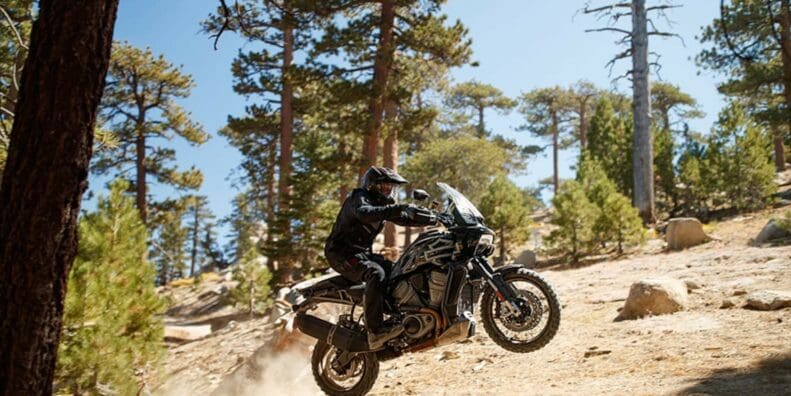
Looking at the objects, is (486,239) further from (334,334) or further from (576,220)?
(576,220)

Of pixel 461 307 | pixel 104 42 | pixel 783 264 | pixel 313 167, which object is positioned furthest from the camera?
pixel 313 167

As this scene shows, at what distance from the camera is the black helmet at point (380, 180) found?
5.25m

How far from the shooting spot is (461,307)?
16.1 ft

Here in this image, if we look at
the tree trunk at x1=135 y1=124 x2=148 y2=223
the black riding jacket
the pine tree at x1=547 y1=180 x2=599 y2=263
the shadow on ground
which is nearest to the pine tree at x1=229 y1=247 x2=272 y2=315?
the tree trunk at x1=135 y1=124 x2=148 y2=223

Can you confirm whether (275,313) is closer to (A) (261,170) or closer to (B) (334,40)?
(B) (334,40)

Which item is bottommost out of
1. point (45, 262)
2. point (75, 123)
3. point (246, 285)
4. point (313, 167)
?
point (246, 285)

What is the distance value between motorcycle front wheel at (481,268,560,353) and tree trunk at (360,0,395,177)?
443 inches

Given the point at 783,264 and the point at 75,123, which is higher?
the point at 75,123

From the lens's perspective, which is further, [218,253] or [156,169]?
[218,253]

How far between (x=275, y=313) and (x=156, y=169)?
16.4 m

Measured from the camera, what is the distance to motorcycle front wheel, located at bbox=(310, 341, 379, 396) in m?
5.47

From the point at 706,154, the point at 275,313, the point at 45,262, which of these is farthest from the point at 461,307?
the point at 706,154

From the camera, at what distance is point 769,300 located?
23.1 feet

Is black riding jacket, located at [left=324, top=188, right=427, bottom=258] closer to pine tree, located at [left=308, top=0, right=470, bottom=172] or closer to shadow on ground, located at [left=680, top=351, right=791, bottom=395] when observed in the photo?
shadow on ground, located at [left=680, top=351, right=791, bottom=395]
